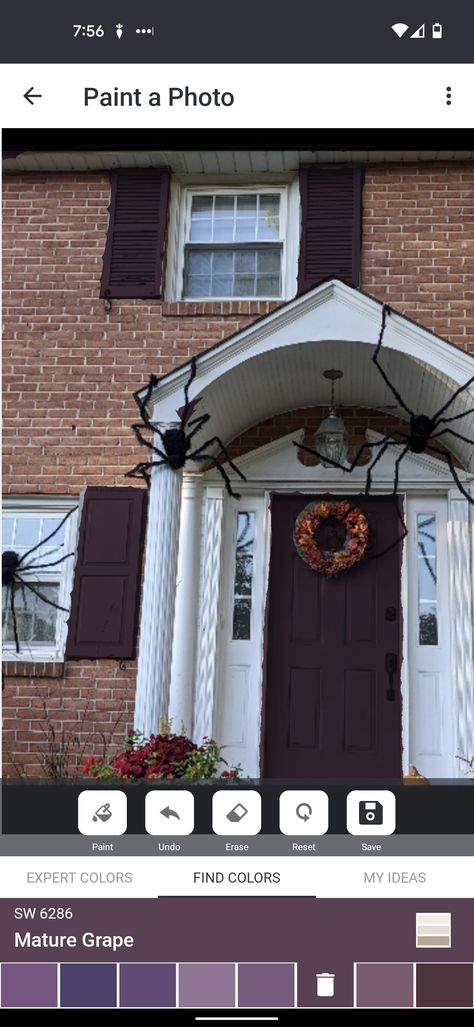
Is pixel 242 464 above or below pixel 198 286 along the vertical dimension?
below

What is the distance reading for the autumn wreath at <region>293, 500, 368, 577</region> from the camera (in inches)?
213

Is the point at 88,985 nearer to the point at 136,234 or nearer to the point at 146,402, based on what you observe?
the point at 146,402

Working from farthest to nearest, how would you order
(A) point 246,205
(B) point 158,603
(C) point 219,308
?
(A) point 246,205
(C) point 219,308
(B) point 158,603

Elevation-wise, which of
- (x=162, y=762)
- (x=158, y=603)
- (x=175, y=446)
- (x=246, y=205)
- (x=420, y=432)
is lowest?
(x=162, y=762)

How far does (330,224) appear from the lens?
584cm

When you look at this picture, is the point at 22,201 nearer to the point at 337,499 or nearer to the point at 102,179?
the point at 102,179

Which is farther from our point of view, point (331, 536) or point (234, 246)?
point (234, 246)

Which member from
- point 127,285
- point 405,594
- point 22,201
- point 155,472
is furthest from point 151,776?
point 22,201

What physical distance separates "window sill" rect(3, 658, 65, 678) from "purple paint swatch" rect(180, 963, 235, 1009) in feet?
12.6

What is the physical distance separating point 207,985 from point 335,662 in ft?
12.7

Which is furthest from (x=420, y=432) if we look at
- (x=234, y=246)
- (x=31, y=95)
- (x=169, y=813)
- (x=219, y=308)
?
(x=169, y=813)
